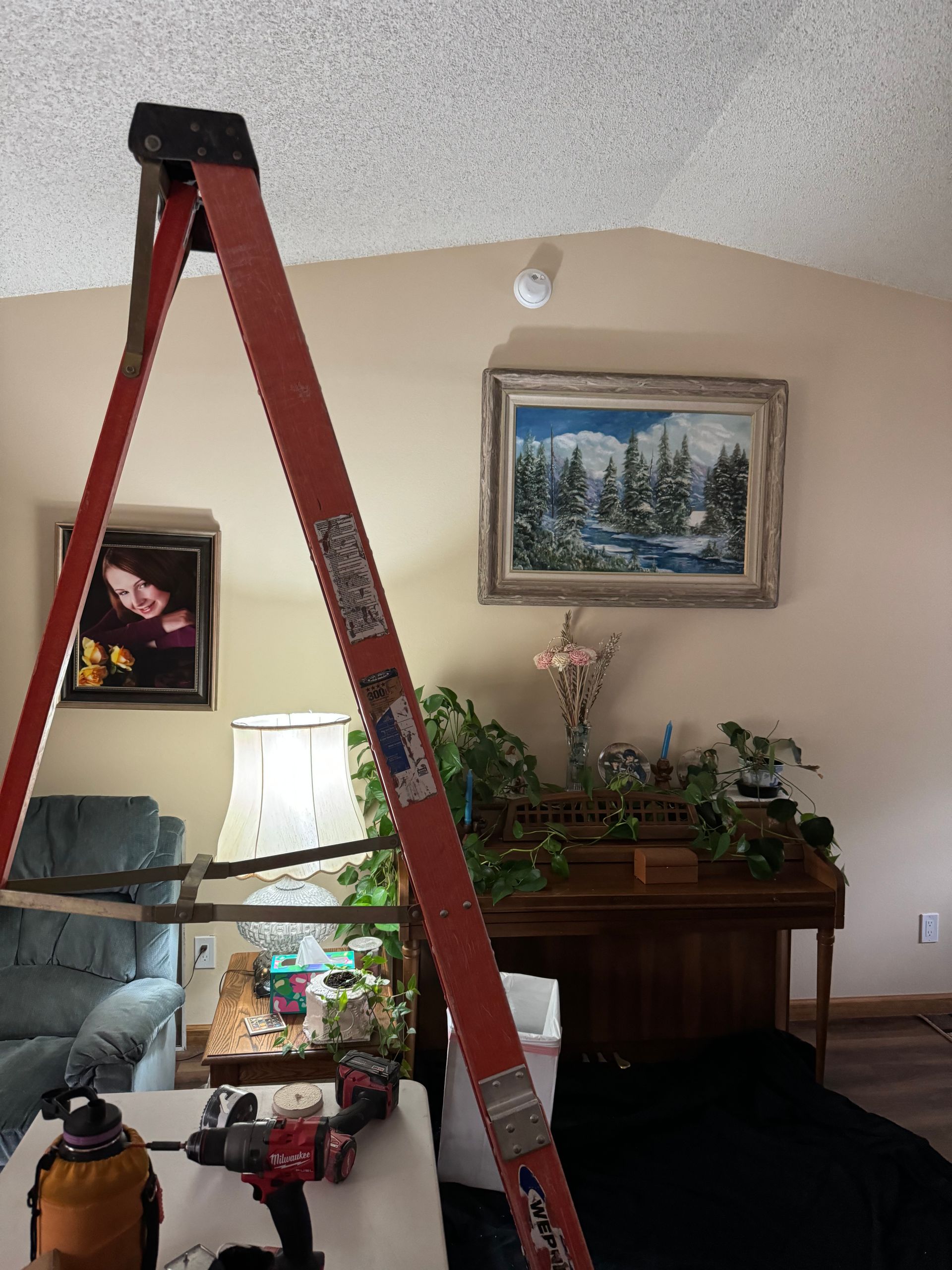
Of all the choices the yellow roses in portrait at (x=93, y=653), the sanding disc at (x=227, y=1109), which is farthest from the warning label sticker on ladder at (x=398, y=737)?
the yellow roses in portrait at (x=93, y=653)

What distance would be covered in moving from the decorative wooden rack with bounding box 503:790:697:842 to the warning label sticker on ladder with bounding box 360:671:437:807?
175cm

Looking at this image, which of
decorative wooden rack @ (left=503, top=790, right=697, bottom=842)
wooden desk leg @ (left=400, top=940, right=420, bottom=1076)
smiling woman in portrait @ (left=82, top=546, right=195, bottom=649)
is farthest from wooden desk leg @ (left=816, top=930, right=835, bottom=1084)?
smiling woman in portrait @ (left=82, top=546, right=195, bottom=649)

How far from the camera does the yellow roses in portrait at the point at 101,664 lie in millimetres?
2783

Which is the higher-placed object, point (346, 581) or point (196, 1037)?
point (346, 581)

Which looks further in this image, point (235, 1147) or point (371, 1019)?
point (371, 1019)

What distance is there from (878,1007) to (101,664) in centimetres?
293

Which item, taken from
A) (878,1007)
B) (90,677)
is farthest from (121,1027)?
(878,1007)

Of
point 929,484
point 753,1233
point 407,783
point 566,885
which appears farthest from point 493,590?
point 407,783

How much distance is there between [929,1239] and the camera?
1960 millimetres

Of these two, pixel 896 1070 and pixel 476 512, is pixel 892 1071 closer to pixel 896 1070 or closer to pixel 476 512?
pixel 896 1070

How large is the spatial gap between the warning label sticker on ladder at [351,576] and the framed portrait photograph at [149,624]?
2048mm

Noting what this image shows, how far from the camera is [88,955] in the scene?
2385 millimetres

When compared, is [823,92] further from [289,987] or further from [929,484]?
[289,987]

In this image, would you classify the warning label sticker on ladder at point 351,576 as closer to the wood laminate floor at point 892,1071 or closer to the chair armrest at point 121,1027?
the chair armrest at point 121,1027
